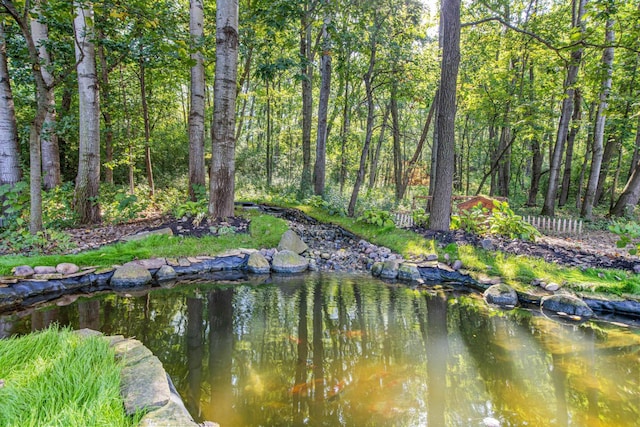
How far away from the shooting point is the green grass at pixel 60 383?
64.6 inches

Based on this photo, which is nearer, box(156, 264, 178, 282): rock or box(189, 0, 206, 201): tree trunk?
box(156, 264, 178, 282): rock

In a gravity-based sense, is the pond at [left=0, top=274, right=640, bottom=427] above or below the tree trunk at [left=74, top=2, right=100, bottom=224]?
below

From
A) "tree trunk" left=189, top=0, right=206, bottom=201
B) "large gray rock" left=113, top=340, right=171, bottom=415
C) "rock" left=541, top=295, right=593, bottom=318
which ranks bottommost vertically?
"rock" left=541, top=295, right=593, bottom=318

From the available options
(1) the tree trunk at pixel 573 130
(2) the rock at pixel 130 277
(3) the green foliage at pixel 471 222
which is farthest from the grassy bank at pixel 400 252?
(1) the tree trunk at pixel 573 130

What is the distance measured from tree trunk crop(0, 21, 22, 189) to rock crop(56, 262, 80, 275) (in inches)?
92.7

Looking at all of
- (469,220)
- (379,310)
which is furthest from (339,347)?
(469,220)

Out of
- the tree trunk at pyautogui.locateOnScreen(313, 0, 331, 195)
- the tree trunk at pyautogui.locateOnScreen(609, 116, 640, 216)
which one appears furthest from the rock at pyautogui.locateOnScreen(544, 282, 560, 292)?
the tree trunk at pyautogui.locateOnScreen(313, 0, 331, 195)

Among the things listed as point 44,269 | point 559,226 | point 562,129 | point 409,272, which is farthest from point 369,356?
point 562,129

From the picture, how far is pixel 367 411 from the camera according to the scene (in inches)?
99.8

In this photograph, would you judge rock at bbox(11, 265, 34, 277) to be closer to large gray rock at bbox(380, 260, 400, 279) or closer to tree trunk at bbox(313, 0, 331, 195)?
large gray rock at bbox(380, 260, 400, 279)

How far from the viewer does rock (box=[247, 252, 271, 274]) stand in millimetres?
6246

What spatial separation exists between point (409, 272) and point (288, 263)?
224cm

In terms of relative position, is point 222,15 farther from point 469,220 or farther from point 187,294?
point 469,220

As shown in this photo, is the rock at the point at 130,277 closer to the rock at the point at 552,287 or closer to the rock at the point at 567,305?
the rock at the point at 567,305
